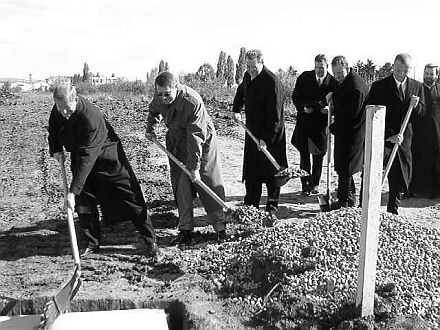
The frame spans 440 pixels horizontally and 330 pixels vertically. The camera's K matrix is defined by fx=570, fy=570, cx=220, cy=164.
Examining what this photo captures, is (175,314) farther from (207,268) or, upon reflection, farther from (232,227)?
(232,227)

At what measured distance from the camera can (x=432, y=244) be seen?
4902mm

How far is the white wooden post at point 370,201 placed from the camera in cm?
376

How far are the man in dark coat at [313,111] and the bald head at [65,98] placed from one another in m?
3.68

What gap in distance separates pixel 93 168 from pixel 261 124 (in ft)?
6.73

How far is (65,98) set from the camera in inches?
185

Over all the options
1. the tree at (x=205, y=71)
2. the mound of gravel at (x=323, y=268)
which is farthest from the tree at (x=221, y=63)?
the mound of gravel at (x=323, y=268)

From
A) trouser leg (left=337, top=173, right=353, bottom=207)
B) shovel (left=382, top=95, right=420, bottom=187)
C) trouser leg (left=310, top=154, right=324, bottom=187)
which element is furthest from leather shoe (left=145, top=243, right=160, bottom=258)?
trouser leg (left=310, top=154, right=324, bottom=187)

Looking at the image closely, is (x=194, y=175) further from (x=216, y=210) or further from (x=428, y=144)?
(x=428, y=144)

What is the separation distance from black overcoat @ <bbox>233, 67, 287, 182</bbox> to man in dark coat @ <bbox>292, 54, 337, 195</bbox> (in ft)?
4.33

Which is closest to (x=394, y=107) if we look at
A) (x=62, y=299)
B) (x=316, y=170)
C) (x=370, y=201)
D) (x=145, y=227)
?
(x=316, y=170)

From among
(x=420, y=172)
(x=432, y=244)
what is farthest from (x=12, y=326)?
(x=420, y=172)

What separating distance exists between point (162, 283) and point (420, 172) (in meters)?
4.52

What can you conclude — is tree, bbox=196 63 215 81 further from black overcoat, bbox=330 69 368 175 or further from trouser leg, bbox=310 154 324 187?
black overcoat, bbox=330 69 368 175

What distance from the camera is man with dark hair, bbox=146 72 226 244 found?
5422 mm
